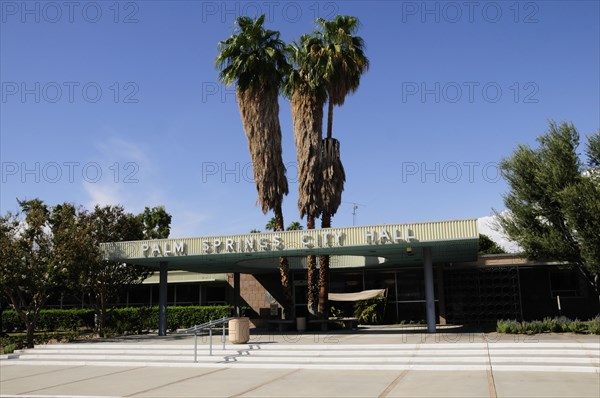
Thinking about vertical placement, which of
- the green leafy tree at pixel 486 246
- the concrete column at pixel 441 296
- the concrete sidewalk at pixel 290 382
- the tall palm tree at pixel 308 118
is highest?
the tall palm tree at pixel 308 118

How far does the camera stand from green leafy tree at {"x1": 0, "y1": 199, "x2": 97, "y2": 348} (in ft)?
65.6

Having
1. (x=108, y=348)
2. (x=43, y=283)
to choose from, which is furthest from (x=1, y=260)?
(x=108, y=348)

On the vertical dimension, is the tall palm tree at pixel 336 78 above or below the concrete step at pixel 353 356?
above

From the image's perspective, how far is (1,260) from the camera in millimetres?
19719

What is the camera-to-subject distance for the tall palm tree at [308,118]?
26.0 metres

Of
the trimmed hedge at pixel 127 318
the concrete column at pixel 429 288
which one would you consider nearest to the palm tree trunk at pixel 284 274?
the trimmed hedge at pixel 127 318

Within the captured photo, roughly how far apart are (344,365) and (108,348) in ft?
28.8

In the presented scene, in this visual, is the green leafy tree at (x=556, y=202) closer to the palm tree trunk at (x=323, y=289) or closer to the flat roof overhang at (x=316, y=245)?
the flat roof overhang at (x=316, y=245)

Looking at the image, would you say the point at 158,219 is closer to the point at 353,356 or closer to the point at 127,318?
the point at 127,318

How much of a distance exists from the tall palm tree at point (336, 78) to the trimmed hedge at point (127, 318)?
786cm

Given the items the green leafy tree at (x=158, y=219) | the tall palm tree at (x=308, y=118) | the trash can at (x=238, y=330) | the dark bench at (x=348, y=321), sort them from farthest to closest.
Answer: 1. the green leafy tree at (x=158, y=219)
2. the tall palm tree at (x=308, y=118)
3. the dark bench at (x=348, y=321)
4. the trash can at (x=238, y=330)

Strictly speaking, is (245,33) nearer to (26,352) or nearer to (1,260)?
(1,260)

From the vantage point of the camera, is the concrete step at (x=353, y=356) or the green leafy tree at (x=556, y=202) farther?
the green leafy tree at (x=556, y=202)

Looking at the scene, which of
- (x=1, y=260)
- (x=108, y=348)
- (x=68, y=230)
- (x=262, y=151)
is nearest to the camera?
(x=108, y=348)
